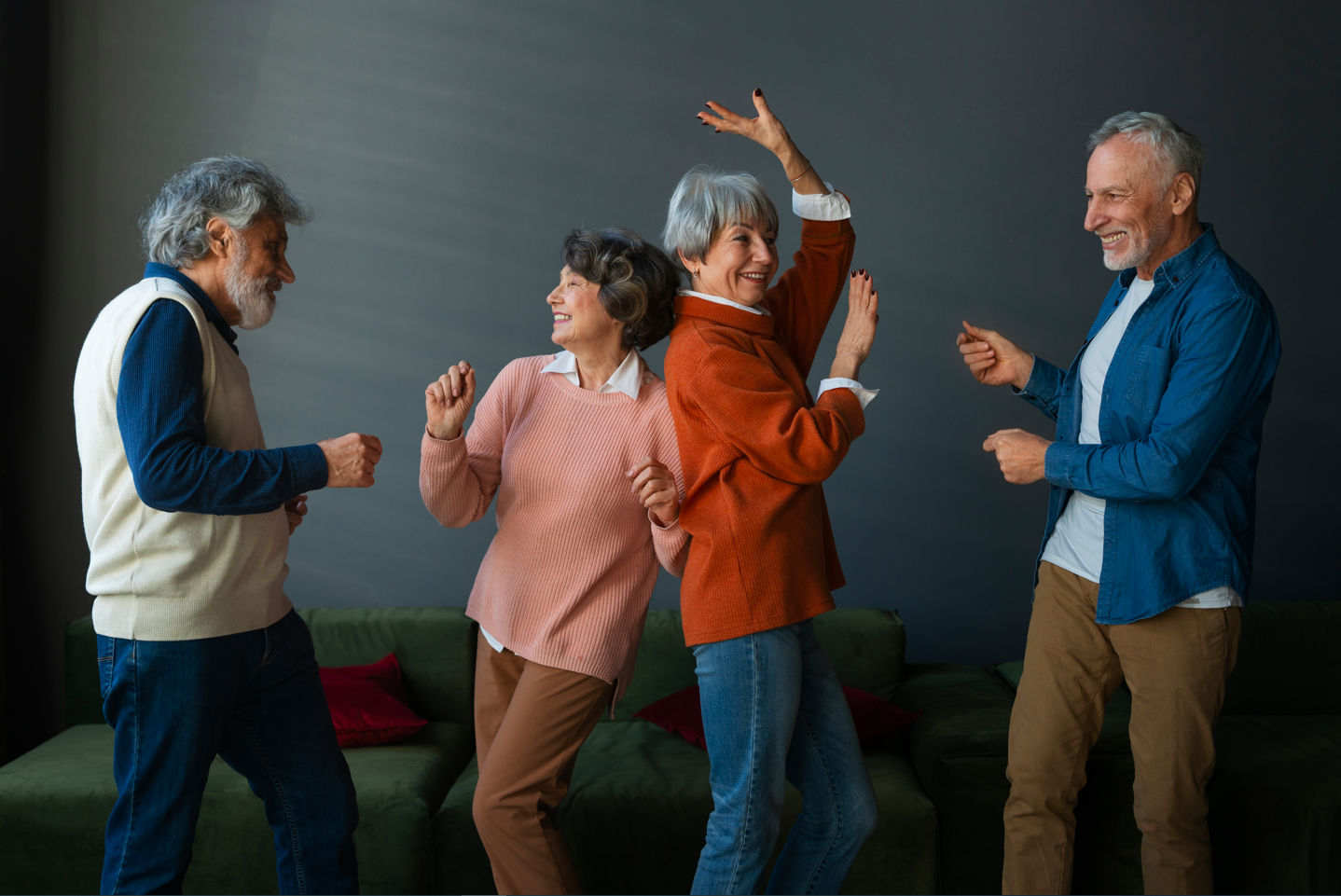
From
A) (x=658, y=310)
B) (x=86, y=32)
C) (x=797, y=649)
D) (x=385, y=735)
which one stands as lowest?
A: (x=385, y=735)

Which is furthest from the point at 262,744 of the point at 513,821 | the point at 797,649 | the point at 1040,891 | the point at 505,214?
the point at 505,214

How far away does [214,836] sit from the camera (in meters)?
2.51

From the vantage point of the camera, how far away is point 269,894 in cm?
253

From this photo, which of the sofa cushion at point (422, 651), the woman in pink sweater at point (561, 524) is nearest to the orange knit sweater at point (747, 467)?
the woman in pink sweater at point (561, 524)

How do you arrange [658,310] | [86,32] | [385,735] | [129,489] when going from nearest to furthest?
1. [129,489]
2. [658,310]
3. [385,735]
4. [86,32]

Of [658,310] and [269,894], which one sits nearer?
[658,310]

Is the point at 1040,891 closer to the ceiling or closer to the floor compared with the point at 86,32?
closer to the floor

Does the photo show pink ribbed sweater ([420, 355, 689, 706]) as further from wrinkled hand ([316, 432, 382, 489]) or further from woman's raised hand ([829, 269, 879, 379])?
woman's raised hand ([829, 269, 879, 379])

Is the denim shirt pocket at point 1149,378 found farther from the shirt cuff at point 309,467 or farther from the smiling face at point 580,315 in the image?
the shirt cuff at point 309,467

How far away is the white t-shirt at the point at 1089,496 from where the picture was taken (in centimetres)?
205

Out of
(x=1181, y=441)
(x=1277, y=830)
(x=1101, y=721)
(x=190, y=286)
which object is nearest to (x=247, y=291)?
(x=190, y=286)

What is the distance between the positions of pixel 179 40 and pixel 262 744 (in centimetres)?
259

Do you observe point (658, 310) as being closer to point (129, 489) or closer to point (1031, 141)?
point (129, 489)

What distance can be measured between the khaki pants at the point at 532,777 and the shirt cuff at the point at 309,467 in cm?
53
